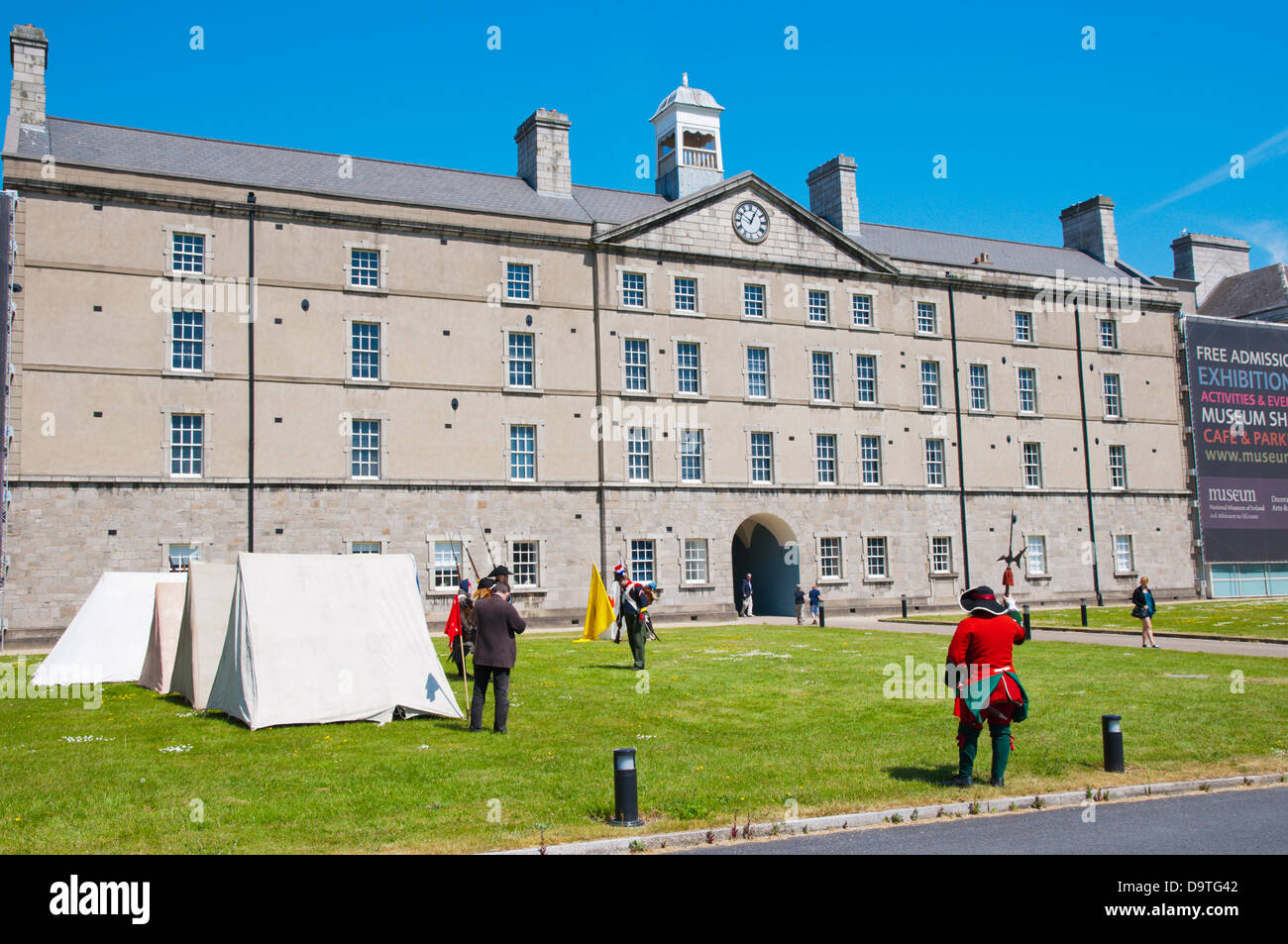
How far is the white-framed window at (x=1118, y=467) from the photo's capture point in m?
45.5

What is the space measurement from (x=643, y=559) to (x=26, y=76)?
24.4 meters

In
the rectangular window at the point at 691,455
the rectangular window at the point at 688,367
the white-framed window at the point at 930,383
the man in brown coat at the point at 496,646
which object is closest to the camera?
the man in brown coat at the point at 496,646

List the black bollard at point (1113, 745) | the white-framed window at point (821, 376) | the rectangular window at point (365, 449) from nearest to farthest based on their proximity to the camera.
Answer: the black bollard at point (1113, 745)
the rectangular window at point (365, 449)
the white-framed window at point (821, 376)

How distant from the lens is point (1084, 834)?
8.41m

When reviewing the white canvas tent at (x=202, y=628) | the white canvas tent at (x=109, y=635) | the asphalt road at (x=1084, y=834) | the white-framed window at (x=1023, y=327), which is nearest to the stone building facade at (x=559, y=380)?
the white-framed window at (x=1023, y=327)

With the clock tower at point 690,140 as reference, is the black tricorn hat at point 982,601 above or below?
below

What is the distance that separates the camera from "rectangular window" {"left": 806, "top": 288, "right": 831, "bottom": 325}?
3978cm

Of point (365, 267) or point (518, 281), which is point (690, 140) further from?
point (365, 267)

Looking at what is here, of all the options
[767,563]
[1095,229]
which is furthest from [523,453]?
[1095,229]

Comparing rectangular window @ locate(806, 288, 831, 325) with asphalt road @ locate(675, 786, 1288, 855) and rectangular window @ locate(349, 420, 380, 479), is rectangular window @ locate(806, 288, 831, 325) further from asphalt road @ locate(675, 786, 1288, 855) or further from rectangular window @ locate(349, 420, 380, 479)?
asphalt road @ locate(675, 786, 1288, 855)

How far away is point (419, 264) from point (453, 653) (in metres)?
18.5

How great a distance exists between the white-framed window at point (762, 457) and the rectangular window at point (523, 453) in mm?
8496

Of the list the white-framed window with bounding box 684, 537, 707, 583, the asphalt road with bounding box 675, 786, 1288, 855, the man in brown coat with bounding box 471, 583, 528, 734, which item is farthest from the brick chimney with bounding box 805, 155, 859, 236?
the asphalt road with bounding box 675, 786, 1288, 855

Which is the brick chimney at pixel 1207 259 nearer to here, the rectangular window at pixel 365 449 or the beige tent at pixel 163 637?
the rectangular window at pixel 365 449
